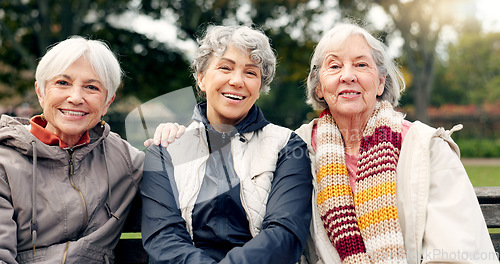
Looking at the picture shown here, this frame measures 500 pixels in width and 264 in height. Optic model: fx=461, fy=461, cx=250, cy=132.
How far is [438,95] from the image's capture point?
37.2 m

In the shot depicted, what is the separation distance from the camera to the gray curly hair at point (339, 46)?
2705 mm

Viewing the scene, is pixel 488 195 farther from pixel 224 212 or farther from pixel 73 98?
pixel 73 98

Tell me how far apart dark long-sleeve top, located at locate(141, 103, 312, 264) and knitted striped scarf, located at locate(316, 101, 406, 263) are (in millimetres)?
137

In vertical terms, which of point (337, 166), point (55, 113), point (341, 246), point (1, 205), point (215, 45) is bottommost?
point (341, 246)

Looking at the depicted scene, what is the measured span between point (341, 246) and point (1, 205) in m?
1.69

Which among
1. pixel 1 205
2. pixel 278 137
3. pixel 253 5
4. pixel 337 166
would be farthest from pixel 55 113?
pixel 253 5

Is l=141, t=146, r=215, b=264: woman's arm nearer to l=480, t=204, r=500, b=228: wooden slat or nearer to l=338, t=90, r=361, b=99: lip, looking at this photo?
l=338, t=90, r=361, b=99: lip

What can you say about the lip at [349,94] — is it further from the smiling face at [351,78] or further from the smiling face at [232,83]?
the smiling face at [232,83]

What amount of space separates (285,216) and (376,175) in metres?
0.57

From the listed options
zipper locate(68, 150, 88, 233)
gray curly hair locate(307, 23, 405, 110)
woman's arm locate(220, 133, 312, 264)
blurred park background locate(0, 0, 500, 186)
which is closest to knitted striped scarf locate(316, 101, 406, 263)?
woman's arm locate(220, 133, 312, 264)

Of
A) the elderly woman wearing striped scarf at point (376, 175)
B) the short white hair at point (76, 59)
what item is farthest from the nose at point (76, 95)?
the elderly woman wearing striped scarf at point (376, 175)

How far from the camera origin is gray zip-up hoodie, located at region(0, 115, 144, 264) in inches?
87.0

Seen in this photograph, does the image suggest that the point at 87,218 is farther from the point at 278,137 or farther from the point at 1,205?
the point at 278,137

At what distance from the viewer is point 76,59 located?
7.81 feet
